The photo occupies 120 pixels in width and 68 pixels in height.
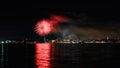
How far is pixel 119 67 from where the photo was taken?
86250mm

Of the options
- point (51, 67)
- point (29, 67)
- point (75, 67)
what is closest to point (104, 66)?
point (75, 67)

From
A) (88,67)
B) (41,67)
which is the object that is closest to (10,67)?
(41,67)

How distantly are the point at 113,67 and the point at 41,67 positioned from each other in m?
20.1

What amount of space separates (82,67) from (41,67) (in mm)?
11481

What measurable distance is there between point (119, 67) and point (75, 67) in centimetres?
1209

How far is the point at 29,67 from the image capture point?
8719 centimetres

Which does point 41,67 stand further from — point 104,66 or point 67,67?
point 104,66

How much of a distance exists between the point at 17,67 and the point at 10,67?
1943 mm

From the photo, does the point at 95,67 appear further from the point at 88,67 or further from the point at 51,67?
the point at 51,67

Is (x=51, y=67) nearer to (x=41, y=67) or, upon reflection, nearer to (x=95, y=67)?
(x=41, y=67)

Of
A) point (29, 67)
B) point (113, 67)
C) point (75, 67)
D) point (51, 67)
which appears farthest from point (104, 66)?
point (29, 67)

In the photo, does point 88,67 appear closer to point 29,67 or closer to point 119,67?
point 119,67

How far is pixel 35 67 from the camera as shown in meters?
86.9

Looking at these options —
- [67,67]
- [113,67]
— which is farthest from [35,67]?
[113,67]
